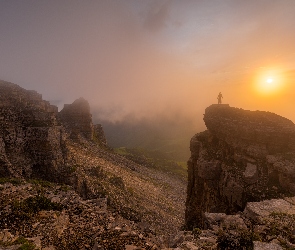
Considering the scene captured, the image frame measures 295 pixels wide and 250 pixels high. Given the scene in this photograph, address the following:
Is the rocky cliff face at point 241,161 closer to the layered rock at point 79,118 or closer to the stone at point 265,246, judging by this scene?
the stone at point 265,246

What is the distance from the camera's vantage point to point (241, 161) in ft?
93.8

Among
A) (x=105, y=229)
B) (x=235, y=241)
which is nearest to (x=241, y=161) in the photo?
(x=235, y=241)

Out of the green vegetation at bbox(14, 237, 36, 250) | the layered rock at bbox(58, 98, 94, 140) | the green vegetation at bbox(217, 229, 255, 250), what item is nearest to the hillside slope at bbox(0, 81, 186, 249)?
the green vegetation at bbox(14, 237, 36, 250)

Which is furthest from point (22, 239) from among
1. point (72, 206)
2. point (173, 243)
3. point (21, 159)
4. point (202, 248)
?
point (21, 159)

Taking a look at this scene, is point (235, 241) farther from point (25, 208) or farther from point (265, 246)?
point (25, 208)

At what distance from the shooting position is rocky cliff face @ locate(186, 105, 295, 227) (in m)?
24.5

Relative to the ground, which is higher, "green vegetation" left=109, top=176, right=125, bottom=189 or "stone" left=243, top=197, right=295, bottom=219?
"stone" left=243, top=197, right=295, bottom=219

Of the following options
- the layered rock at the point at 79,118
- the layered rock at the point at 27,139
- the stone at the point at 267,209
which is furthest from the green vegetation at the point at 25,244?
the layered rock at the point at 79,118

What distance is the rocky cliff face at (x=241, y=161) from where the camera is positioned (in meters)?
24.5

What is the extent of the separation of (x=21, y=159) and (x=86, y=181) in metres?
10.9

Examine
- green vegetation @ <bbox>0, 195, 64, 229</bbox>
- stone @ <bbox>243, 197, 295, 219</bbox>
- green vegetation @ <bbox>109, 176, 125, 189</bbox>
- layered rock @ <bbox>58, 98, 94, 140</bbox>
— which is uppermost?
layered rock @ <bbox>58, 98, 94, 140</bbox>

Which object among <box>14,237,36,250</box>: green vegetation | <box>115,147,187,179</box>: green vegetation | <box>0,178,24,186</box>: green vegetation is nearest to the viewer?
<box>14,237,36,250</box>: green vegetation

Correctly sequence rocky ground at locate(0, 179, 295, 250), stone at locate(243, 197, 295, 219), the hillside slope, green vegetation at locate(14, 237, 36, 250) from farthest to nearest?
1. the hillside slope
2. stone at locate(243, 197, 295, 219)
3. rocky ground at locate(0, 179, 295, 250)
4. green vegetation at locate(14, 237, 36, 250)

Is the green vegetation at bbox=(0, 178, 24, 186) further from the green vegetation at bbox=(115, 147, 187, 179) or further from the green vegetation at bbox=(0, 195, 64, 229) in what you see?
the green vegetation at bbox=(115, 147, 187, 179)
